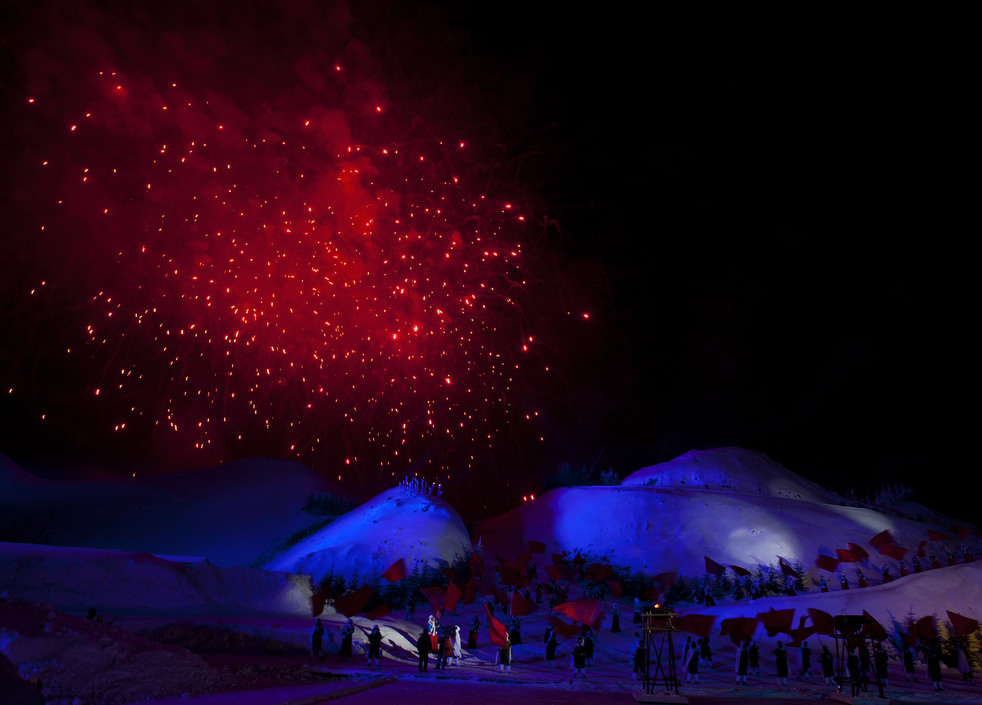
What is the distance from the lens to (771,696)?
16109 millimetres

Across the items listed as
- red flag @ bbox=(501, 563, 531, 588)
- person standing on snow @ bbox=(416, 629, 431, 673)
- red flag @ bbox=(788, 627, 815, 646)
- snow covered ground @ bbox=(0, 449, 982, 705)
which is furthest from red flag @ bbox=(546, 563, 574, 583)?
person standing on snow @ bbox=(416, 629, 431, 673)

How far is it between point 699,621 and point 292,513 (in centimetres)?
3334

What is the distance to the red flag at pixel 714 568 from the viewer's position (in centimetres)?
3675

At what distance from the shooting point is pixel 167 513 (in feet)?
142

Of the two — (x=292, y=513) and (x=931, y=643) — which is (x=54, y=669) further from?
(x=292, y=513)

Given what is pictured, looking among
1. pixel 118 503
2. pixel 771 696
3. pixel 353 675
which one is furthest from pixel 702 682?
pixel 118 503

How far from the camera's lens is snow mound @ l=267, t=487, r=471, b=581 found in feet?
107

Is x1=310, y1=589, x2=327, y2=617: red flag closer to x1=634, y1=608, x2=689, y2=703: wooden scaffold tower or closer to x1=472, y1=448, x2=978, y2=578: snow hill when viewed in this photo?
x1=634, y1=608, x2=689, y2=703: wooden scaffold tower

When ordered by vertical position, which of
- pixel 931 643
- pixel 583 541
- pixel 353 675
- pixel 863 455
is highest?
pixel 863 455

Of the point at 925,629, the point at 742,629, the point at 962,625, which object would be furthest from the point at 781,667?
the point at 962,625

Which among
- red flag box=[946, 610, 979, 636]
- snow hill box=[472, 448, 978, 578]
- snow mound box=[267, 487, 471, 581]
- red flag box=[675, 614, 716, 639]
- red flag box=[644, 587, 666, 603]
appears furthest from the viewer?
snow hill box=[472, 448, 978, 578]

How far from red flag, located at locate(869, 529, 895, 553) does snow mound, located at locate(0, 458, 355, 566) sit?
132 feet

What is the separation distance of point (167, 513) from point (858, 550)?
160 feet

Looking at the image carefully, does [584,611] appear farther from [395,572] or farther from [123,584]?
[123,584]
